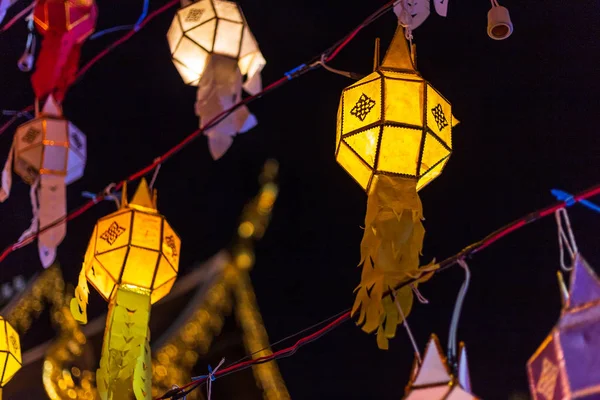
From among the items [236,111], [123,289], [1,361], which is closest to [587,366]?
[236,111]

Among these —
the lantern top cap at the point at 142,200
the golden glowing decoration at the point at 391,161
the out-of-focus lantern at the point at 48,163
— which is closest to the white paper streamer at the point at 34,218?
the out-of-focus lantern at the point at 48,163

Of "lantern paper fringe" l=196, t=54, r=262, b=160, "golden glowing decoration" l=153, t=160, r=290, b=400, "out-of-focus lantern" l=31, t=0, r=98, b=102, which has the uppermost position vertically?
"out-of-focus lantern" l=31, t=0, r=98, b=102

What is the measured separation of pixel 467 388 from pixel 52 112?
2.59 meters

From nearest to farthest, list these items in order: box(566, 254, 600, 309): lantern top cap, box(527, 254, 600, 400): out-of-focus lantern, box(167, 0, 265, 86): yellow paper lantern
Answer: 1. box(527, 254, 600, 400): out-of-focus lantern
2. box(566, 254, 600, 309): lantern top cap
3. box(167, 0, 265, 86): yellow paper lantern

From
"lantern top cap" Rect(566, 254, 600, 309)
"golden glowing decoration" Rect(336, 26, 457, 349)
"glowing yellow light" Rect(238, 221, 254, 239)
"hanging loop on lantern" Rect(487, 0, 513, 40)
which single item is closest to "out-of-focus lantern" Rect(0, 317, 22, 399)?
"golden glowing decoration" Rect(336, 26, 457, 349)

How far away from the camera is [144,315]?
3.25 meters

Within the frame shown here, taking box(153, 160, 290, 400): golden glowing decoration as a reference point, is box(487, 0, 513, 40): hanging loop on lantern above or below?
above

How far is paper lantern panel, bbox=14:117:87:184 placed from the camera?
11.7ft

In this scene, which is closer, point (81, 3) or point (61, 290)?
point (81, 3)

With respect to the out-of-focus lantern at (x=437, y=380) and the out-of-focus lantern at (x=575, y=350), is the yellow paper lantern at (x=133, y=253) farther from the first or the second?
the out-of-focus lantern at (x=575, y=350)

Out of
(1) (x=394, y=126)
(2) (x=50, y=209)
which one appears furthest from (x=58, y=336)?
(1) (x=394, y=126)

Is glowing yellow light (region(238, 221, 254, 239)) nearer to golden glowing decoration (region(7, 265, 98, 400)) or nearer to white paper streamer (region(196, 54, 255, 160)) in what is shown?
golden glowing decoration (region(7, 265, 98, 400))

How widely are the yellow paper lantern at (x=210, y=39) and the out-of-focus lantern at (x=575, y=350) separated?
1.94 meters

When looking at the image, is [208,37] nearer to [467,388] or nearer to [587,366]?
[467,388]
